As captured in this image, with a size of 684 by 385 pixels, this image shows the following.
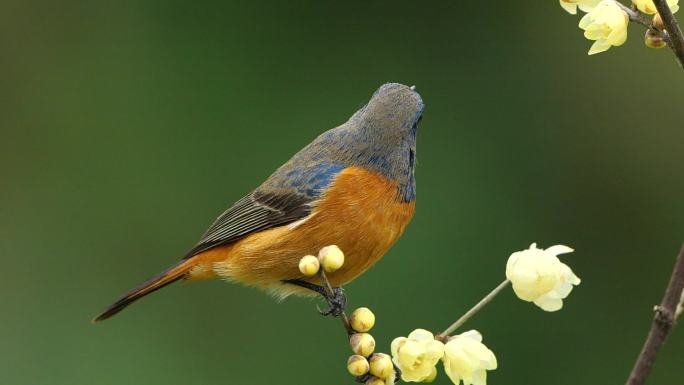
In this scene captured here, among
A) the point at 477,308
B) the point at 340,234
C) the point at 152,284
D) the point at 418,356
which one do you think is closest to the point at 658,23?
the point at 477,308

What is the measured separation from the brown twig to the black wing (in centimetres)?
215

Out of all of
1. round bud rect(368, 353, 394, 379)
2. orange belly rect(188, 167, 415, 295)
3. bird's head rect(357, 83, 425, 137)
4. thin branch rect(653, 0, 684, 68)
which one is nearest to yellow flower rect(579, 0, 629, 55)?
thin branch rect(653, 0, 684, 68)

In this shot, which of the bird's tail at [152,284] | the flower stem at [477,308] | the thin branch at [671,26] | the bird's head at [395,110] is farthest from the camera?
the bird's tail at [152,284]

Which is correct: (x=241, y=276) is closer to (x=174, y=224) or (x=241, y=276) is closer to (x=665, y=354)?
(x=174, y=224)

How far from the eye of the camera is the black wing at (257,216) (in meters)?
3.87

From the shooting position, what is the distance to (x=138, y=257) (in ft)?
18.5

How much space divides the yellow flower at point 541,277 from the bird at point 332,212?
1.44 m

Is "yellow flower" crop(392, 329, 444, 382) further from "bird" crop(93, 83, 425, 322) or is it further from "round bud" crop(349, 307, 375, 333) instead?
"bird" crop(93, 83, 425, 322)

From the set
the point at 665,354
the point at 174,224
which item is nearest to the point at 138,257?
the point at 174,224

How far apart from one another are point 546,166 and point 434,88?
73cm

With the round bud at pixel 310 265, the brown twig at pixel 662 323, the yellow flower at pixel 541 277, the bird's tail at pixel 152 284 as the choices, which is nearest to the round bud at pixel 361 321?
the round bud at pixel 310 265

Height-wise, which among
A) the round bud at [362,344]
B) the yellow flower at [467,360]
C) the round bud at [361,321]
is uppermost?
the round bud at [361,321]

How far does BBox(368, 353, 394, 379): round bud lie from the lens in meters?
2.12

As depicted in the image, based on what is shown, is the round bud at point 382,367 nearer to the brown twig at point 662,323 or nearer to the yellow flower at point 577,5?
the brown twig at point 662,323
